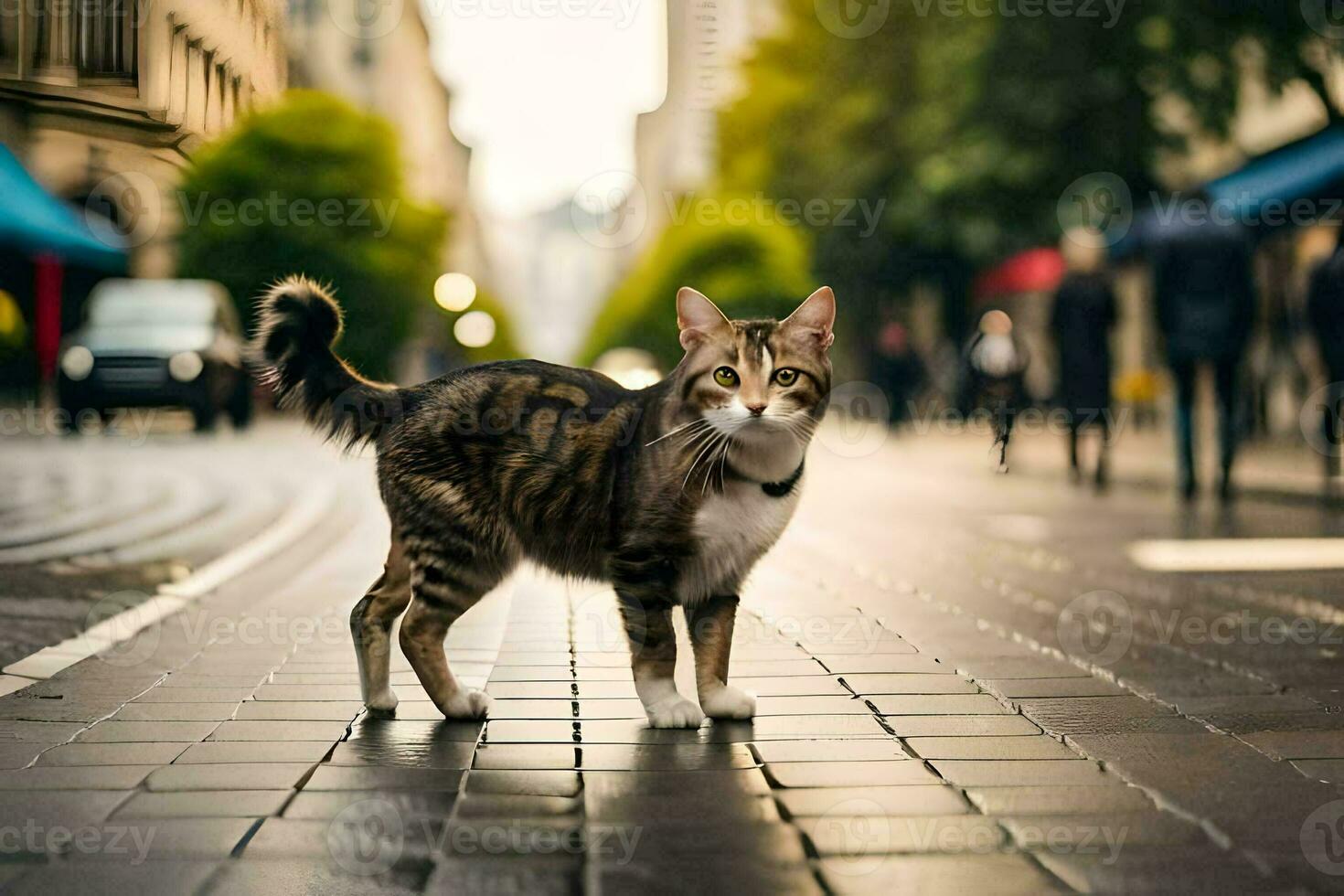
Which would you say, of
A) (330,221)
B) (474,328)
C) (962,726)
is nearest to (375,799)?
(962,726)

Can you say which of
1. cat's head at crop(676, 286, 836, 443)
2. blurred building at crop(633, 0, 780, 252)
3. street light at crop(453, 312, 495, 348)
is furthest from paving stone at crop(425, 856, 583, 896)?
street light at crop(453, 312, 495, 348)

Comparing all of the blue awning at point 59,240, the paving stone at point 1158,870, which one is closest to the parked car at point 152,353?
the blue awning at point 59,240

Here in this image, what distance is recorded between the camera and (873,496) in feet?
48.4

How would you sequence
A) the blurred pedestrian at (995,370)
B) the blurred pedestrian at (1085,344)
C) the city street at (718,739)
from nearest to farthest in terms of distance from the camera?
1. the city street at (718,739)
2. the blurred pedestrian at (995,370)
3. the blurred pedestrian at (1085,344)

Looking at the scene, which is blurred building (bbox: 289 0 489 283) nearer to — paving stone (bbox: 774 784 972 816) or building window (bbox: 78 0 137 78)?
building window (bbox: 78 0 137 78)

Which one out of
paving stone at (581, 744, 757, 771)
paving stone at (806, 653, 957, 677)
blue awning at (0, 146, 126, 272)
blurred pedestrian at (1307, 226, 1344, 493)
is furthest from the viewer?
blue awning at (0, 146, 126, 272)

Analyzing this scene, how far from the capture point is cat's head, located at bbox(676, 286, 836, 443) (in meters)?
4.45

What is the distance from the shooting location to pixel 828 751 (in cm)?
418

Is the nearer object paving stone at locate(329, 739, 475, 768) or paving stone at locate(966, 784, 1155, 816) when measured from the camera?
paving stone at locate(966, 784, 1155, 816)

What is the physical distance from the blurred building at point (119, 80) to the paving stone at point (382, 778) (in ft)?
9.40

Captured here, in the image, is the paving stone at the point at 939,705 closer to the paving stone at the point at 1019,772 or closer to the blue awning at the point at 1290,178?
the paving stone at the point at 1019,772

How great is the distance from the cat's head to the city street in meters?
0.89

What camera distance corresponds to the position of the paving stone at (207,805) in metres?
3.49

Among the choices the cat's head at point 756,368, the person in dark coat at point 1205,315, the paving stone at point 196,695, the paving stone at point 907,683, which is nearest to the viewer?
the cat's head at point 756,368
